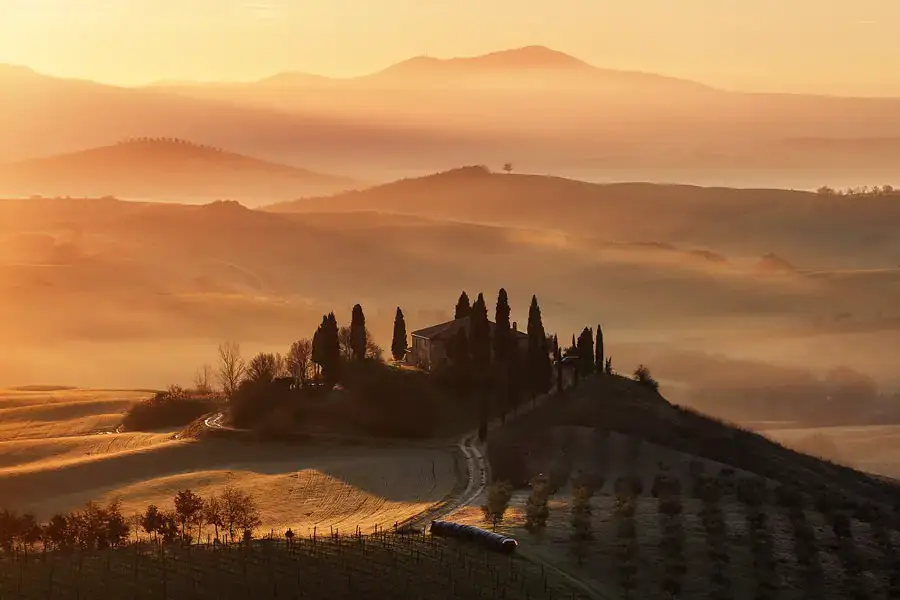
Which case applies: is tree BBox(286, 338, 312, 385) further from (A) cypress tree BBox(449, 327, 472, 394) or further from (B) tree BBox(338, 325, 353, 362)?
(A) cypress tree BBox(449, 327, 472, 394)

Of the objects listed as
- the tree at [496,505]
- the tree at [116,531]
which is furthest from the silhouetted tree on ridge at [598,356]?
the tree at [116,531]

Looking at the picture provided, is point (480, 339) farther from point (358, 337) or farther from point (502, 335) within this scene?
point (358, 337)

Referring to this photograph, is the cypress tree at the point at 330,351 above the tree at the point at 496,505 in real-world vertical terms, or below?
above

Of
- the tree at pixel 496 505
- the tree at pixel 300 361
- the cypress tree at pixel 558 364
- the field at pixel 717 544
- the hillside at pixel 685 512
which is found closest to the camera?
the field at pixel 717 544

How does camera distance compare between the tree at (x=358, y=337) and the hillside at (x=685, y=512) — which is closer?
the hillside at (x=685, y=512)

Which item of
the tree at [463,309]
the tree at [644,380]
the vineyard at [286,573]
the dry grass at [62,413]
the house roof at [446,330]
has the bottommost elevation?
the vineyard at [286,573]

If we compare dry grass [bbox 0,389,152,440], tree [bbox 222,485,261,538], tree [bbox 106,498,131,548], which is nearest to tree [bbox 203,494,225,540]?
tree [bbox 222,485,261,538]

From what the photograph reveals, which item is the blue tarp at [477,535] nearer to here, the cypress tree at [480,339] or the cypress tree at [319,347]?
the cypress tree at [480,339]

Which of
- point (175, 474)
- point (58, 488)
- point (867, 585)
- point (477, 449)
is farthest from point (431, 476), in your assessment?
point (867, 585)
